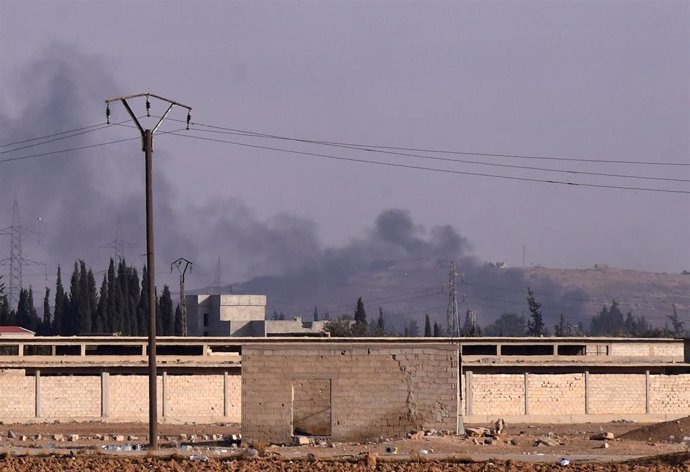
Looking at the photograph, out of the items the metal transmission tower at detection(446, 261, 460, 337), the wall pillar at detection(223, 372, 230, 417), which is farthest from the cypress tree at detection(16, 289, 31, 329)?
the wall pillar at detection(223, 372, 230, 417)

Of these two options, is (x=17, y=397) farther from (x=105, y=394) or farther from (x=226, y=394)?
(x=226, y=394)

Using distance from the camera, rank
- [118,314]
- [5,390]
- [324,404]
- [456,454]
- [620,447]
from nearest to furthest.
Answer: [456,454]
[620,447]
[324,404]
[5,390]
[118,314]

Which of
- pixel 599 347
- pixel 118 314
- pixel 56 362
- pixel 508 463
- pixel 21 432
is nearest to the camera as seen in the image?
pixel 508 463

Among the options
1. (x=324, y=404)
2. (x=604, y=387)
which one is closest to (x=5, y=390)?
(x=324, y=404)

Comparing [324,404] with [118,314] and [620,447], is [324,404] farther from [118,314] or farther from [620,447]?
[118,314]

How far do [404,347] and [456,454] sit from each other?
20.4 feet

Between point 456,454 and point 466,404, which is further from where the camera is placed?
point 466,404

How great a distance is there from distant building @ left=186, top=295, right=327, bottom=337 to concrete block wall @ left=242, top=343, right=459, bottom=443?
2737 inches

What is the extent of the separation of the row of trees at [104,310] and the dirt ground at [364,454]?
63428 mm

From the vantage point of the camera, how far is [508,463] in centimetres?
3112

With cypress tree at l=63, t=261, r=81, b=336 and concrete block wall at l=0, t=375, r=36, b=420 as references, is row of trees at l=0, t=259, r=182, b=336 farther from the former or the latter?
concrete block wall at l=0, t=375, r=36, b=420

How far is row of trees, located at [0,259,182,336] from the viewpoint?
110 m

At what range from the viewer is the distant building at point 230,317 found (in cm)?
11306

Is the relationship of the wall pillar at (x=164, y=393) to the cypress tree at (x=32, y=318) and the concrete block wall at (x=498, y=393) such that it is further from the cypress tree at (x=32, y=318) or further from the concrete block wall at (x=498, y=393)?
the cypress tree at (x=32, y=318)
